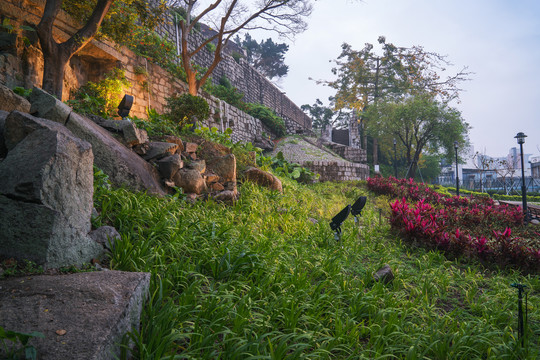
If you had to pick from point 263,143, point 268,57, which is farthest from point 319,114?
point 263,143

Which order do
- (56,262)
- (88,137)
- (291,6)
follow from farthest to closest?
(291,6) < (88,137) < (56,262)

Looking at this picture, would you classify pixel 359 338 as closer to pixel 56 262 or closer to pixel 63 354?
pixel 63 354

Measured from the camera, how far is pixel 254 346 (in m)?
1.78

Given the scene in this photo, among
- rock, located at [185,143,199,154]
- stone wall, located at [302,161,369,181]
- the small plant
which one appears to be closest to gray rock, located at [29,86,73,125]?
rock, located at [185,143,199,154]

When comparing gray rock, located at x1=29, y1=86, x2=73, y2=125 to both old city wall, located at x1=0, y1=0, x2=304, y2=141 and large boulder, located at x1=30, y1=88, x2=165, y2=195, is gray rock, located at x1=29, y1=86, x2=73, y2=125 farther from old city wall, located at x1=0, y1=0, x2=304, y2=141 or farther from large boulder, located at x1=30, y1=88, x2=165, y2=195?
old city wall, located at x1=0, y1=0, x2=304, y2=141

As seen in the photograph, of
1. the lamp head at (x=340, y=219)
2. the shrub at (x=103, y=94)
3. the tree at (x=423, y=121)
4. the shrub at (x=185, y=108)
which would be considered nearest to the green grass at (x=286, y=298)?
the lamp head at (x=340, y=219)

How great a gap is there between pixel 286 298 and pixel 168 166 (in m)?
2.95

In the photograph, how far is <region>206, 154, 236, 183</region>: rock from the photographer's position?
17.9 ft

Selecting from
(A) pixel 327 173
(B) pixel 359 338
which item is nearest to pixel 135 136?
(B) pixel 359 338

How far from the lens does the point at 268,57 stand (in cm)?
3481

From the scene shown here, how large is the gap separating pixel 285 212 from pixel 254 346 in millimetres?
3621

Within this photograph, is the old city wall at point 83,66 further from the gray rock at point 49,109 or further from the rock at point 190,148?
the rock at point 190,148

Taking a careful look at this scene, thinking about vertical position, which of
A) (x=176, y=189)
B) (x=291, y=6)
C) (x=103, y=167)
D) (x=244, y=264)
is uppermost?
(x=291, y=6)

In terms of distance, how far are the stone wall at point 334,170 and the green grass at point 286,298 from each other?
9213 millimetres
